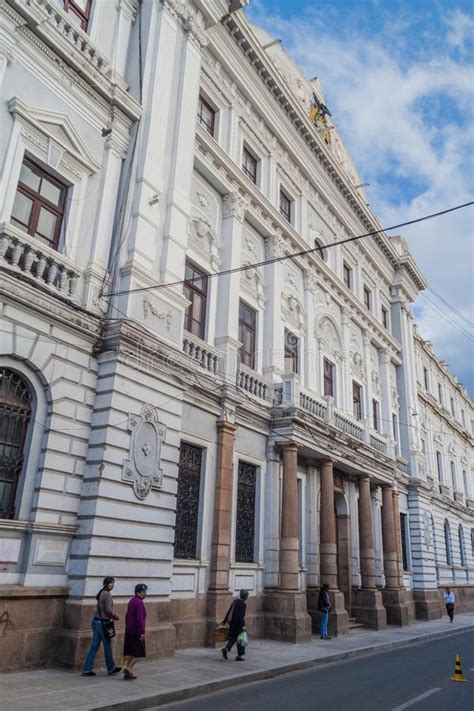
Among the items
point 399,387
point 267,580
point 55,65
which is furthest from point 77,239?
point 399,387

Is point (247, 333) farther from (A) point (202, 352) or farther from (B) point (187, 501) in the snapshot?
(B) point (187, 501)

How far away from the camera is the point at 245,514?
16281 millimetres

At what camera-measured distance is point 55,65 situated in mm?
11875

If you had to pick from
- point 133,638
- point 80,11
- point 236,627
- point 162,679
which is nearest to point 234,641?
point 236,627

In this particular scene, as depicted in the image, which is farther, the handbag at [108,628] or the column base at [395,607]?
the column base at [395,607]

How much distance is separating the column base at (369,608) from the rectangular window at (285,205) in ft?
44.9

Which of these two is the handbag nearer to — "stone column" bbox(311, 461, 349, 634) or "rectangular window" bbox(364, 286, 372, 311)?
"stone column" bbox(311, 461, 349, 634)

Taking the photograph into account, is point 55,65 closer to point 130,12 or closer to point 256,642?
point 130,12

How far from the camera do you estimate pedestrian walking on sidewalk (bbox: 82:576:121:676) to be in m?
9.03

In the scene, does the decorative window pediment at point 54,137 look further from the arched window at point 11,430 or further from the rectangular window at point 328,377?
the rectangular window at point 328,377

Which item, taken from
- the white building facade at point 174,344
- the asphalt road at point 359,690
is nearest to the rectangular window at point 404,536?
the white building facade at point 174,344

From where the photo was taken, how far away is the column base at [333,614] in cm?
1734

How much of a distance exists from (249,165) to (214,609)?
550 inches

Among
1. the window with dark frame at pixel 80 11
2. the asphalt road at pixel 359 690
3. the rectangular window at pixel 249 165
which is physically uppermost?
the rectangular window at pixel 249 165
